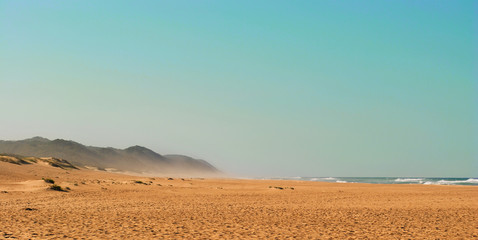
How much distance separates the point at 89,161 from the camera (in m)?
184

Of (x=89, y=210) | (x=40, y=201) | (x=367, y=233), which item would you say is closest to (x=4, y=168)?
(x=40, y=201)

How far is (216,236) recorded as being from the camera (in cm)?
1472

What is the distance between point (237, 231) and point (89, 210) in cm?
1059

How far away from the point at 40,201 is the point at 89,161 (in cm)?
16851

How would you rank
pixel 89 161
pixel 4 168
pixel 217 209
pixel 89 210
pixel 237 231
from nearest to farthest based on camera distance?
pixel 237 231, pixel 89 210, pixel 217 209, pixel 4 168, pixel 89 161

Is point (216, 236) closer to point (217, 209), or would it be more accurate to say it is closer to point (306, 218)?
point (306, 218)

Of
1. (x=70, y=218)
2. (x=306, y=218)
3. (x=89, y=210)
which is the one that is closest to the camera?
(x=70, y=218)

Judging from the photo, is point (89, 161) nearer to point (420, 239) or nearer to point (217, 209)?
point (217, 209)

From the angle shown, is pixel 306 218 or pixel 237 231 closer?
pixel 237 231

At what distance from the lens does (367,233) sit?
1608 cm

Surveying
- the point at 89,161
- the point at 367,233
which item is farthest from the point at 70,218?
the point at 89,161

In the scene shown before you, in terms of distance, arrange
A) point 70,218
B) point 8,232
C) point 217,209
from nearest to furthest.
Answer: point 8,232 < point 70,218 < point 217,209

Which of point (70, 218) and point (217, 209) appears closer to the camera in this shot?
point (70, 218)

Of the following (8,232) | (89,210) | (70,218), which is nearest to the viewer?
(8,232)
